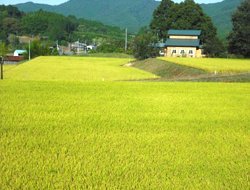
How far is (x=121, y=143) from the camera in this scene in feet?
20.6

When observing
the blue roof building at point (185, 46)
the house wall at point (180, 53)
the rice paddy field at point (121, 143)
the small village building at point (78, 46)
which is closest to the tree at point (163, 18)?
the blue roof building at point (185, 46)

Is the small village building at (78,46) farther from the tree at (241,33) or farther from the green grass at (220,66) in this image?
the green grass at (220,66)

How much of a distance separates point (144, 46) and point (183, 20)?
19632mm

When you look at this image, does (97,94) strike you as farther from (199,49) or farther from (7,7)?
(7,7)

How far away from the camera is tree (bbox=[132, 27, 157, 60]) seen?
6059 cm

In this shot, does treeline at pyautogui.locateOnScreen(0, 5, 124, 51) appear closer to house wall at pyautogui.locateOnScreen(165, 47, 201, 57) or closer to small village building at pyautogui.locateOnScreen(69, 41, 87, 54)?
small village building at pyautogui.locateOnScreen(69, 41, 87, 54)

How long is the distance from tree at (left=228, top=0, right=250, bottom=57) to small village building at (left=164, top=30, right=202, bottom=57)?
6530 millimetres

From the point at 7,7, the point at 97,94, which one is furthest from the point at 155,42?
the point at 7,7

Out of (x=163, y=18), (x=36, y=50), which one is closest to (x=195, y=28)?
(x=163, y=18)

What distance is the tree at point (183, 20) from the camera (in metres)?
74.4

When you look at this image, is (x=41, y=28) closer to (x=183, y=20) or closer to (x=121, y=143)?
(x=183, y=20)

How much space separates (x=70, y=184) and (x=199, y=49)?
214 ft

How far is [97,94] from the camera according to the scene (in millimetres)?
12039

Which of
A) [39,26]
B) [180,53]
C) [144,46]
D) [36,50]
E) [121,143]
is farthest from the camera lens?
[39,26]
